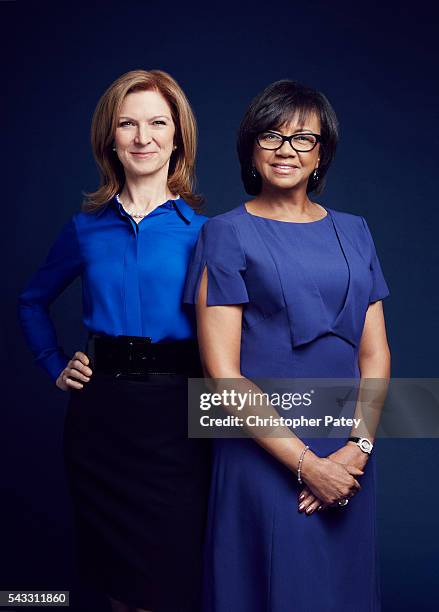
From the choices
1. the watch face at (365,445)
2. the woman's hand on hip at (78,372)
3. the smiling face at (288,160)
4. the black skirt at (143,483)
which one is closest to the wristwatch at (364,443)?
the watch face at (365,445)

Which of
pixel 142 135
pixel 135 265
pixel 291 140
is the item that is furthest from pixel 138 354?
pixel 291 140

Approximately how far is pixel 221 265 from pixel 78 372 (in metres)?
0.66

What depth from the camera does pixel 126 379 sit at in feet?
8.45

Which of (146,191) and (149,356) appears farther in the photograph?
(146,191)

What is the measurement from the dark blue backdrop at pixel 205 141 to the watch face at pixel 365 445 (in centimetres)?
148

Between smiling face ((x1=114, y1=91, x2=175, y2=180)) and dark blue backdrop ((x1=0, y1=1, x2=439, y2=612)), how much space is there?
1.08 m

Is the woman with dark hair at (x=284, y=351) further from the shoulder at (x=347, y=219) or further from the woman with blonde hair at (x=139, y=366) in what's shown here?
the woman with blonde hair at (x=139, y=366)

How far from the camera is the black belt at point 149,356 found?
2.54 metres

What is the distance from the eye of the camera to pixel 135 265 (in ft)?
8.42

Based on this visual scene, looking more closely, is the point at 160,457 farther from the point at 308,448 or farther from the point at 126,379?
the point at 308,448

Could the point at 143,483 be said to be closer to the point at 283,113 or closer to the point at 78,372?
the point at 78,372

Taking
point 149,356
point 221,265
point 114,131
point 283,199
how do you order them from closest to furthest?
point 221,265 < point 283,199 < point 149,356 < point 114,131

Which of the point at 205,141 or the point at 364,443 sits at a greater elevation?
the point at 205,141

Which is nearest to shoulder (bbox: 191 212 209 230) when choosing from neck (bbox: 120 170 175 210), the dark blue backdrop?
neck (bbox: 120 170 175 210)
